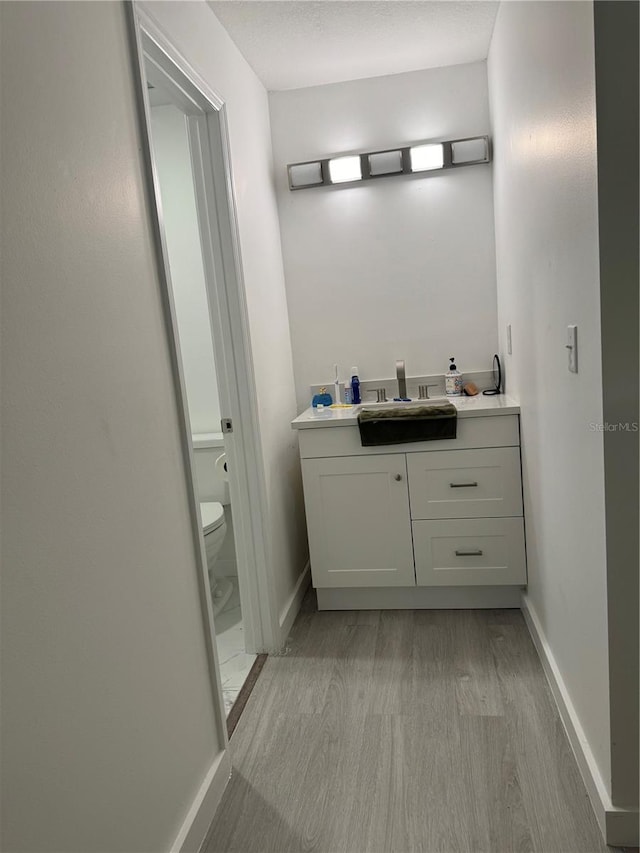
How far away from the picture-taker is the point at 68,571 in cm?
108

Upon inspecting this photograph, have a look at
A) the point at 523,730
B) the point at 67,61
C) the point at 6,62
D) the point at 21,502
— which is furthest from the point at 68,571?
the point at 523,730

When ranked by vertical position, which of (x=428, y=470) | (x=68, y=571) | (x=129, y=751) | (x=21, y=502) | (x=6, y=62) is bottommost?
(x=129, y=751)

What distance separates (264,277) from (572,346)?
1.49 metres

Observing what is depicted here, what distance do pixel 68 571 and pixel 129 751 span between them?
0.43 metres

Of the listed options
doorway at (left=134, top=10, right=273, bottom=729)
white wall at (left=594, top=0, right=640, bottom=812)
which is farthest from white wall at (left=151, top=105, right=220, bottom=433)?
white wall at (left=594, top=0, right=640, bottom=812)

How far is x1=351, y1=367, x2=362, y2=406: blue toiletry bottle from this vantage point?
295 cm

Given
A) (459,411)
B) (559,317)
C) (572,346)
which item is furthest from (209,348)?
(572,346)

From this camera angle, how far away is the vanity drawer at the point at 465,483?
2.45 metres

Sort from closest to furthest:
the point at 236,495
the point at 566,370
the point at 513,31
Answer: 1. the point at 566,370
2. the point at 513,31
3. the point at 236,495

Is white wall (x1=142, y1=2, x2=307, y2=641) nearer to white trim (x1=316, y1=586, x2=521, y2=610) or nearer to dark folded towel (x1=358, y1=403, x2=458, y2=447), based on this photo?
white trim (x1=316, y1=586, x2=521, y2=610)

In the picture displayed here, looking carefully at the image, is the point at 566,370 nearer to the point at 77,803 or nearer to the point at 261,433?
the point at 261,433

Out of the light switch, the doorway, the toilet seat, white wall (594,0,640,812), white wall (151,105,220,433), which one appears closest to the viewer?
white wall (594,0,640,812)

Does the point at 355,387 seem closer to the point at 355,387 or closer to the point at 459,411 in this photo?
the point at 355,387

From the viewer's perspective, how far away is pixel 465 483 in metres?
2.48
